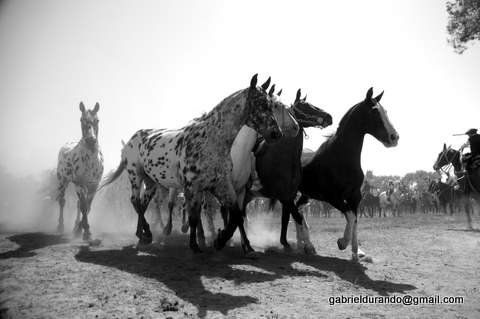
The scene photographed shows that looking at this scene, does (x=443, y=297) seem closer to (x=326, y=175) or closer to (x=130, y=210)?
(x=326, y=175)

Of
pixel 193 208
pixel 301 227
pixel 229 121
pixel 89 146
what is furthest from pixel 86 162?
pixel 301 227

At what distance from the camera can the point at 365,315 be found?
3795 mm

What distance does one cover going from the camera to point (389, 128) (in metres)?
7.26

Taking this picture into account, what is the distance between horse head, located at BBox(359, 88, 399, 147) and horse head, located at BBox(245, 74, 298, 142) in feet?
7.71

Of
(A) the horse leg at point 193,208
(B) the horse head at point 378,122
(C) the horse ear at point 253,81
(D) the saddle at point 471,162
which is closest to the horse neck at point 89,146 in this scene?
(A) the horse leg at point 193,208

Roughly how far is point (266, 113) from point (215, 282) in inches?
112

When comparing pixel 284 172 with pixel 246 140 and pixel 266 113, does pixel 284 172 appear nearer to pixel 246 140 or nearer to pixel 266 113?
pixel 246 140

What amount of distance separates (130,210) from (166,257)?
9.75 meters

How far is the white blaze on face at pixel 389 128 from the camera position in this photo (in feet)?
23.8

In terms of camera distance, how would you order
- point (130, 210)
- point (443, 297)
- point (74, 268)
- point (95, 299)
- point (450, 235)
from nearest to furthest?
point (95, 299), point (443, 297), point (74, 268), point (450, 235), point (130, 210)

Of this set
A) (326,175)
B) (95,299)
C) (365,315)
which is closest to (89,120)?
(326,175)

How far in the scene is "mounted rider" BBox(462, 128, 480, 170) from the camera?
36.8ft

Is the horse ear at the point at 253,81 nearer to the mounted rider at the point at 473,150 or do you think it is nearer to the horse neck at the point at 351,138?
the horse neck at the point at 351,138

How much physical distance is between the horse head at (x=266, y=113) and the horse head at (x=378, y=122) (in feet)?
7.71
